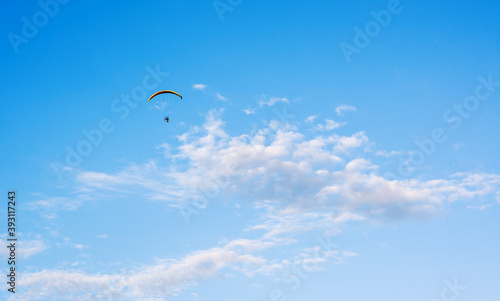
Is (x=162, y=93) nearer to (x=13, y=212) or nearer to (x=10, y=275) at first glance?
(x=13, y=212)

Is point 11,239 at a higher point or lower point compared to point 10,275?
higher

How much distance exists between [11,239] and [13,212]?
13.2ft

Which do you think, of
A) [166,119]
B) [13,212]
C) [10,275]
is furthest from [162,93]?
[10,275]

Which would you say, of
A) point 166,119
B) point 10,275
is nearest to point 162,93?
point 166,119

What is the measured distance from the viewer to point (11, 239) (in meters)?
59.7

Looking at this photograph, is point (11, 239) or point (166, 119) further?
point (166, 119)

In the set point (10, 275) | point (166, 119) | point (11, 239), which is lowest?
point (10, 275)

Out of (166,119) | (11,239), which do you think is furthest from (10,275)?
(166,119)

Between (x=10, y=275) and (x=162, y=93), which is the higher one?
(x=162, y=93)

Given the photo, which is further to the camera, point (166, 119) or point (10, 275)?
point (166, 119)

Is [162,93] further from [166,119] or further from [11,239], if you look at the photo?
[11,239]

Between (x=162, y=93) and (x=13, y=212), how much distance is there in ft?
108

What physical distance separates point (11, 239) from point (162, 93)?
3534 centimetres

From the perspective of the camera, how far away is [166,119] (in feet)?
263
